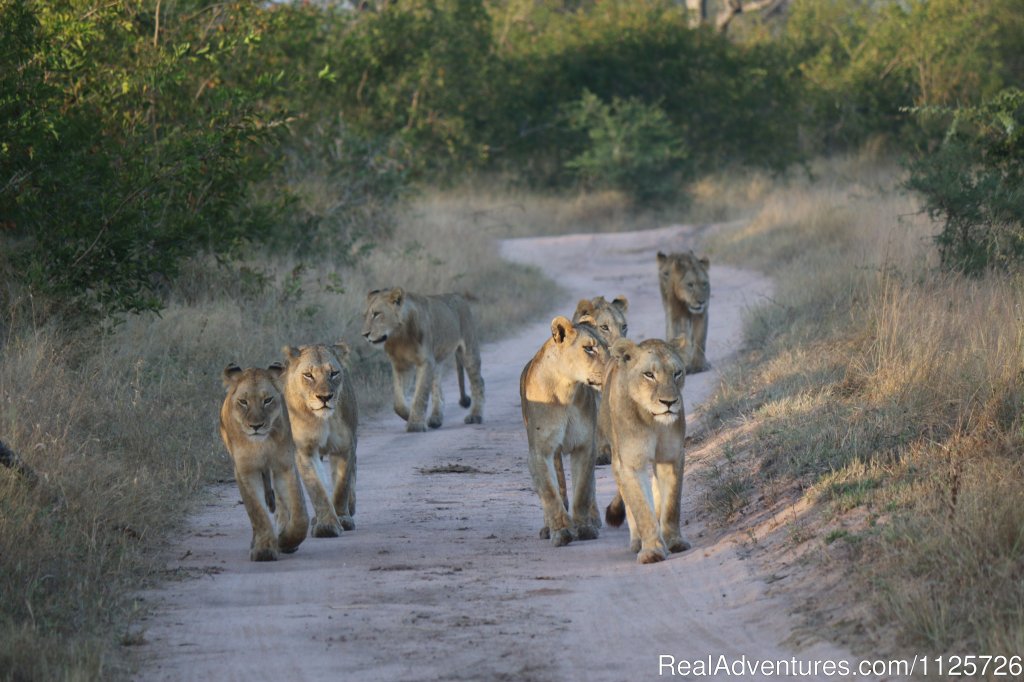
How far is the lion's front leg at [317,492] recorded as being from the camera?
21.6 feet

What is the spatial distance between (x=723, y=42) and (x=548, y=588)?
27877mm

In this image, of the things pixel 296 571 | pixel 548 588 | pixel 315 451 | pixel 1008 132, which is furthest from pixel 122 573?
pixel 1008 132

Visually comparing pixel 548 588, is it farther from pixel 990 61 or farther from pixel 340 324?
pixel 990 61

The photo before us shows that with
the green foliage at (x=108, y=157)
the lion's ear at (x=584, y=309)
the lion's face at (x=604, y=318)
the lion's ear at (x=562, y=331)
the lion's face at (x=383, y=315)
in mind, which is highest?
the green foliage at (x=108, y=157)

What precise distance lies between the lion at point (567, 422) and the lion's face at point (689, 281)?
5218mm

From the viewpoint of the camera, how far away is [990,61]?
30875 mm

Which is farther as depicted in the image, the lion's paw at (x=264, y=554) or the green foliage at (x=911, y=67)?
the green foliage at (x=911, y=67)

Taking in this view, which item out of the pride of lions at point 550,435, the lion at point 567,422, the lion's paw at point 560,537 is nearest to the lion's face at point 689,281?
the pride of lions at point 550,435

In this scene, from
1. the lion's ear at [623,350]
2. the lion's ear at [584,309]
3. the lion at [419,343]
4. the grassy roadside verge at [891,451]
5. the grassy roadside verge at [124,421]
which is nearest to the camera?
the grassy roadside verge at [891,451]

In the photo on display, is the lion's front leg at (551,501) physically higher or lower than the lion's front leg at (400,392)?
higher

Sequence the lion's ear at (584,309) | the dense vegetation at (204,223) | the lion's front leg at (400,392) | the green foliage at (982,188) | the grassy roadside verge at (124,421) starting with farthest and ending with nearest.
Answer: the green foliage at (982,188)
the lion's front leg at (400,392)
the lion's ear at (584,309)
the dense vegetation at (204,223)
the grassy roadside verge at (124,421)

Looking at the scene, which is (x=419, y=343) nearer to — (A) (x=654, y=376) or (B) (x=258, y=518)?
(B) (x=258, y=518)

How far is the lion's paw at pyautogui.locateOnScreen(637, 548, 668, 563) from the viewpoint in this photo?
19.3 feet

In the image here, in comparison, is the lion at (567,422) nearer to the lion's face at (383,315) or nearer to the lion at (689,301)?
the lion's face at (383,315)
